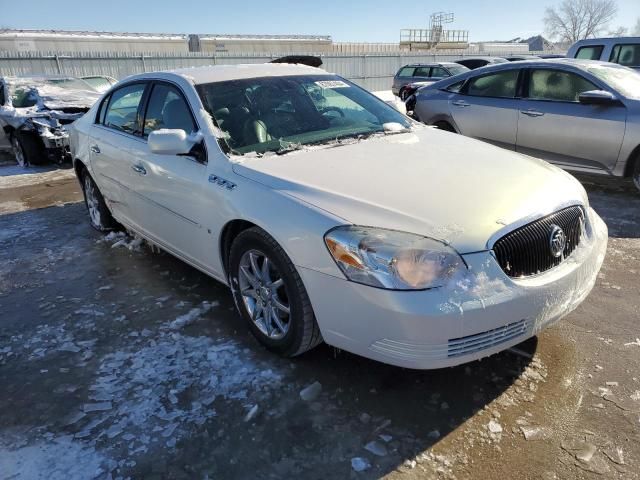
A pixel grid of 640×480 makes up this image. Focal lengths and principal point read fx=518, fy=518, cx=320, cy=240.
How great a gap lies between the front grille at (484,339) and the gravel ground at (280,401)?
37cm

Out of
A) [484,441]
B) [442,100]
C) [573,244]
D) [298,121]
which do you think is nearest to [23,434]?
[484,441]

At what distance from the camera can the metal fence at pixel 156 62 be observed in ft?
53.7

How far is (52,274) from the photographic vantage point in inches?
170

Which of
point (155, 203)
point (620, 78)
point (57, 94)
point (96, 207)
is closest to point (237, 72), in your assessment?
point (155, 203)

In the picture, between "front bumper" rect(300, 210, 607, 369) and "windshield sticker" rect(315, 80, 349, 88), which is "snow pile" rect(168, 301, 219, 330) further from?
"windshield sticker" rect(315, 80, 349, 88)

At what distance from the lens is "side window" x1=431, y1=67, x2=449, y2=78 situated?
52.5 ft

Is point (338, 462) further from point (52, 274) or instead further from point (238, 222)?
point (52, 274)

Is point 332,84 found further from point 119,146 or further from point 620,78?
point 620,78

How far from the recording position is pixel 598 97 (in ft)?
18.1

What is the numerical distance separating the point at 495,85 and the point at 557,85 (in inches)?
33.0

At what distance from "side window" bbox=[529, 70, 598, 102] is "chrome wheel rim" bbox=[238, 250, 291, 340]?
483cm

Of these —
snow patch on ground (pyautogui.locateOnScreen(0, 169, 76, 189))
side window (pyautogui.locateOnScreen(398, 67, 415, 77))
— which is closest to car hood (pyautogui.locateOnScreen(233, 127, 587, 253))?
snow patch on ground (pyautogui.locateOnScreen(0, 169, 76, 189))

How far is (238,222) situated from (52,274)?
7.51ft

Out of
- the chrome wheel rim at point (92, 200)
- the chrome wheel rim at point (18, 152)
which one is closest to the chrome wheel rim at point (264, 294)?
the chrome wheel rim at point (92, 200)
